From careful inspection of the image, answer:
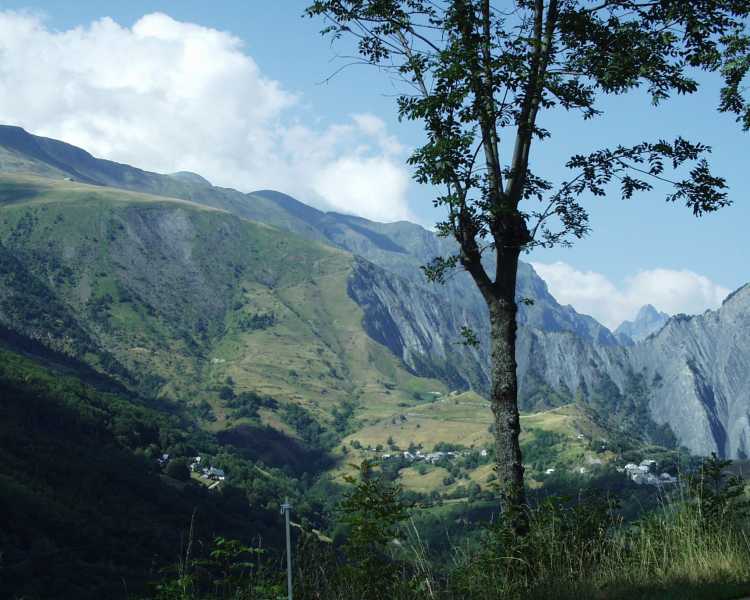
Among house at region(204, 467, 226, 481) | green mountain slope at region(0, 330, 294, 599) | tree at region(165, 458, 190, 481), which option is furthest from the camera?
house at region(204, 467, 226, 481)

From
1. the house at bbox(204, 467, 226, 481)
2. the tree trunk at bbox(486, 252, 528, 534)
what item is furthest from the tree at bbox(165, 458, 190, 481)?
the tree trunk at bbox(486, 252, 528, 534)

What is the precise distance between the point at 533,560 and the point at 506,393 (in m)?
2.79

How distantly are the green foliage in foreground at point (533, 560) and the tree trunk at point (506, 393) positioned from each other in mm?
528

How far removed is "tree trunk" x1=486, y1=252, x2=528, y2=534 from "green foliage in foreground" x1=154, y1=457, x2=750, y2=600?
528 millimetres

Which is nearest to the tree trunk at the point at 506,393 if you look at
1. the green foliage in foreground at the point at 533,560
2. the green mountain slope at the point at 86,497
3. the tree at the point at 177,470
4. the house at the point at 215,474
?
the green foliage in foreground at the point at 533,560

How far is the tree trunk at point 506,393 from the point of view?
37.5 feet

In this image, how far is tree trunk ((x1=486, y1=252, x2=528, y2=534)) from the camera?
1142 centimetres

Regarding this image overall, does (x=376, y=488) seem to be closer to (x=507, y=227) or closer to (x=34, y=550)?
(x=507, y=227)

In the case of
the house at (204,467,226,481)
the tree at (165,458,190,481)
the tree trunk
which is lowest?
the house at (204,467,226,481)

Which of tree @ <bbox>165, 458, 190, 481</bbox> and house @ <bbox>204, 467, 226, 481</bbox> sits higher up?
tree @ <bbox>165, 458, 190, 481</bbox>

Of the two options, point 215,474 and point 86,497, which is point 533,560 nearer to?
point 86,497

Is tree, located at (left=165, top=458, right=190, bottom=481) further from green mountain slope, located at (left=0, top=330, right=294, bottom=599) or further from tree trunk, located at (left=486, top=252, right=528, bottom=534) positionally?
tree trunk, located at (left=486, top=252, right=528, bottom=534)

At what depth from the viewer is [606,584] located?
891cm

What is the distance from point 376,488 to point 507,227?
17.1 ft
